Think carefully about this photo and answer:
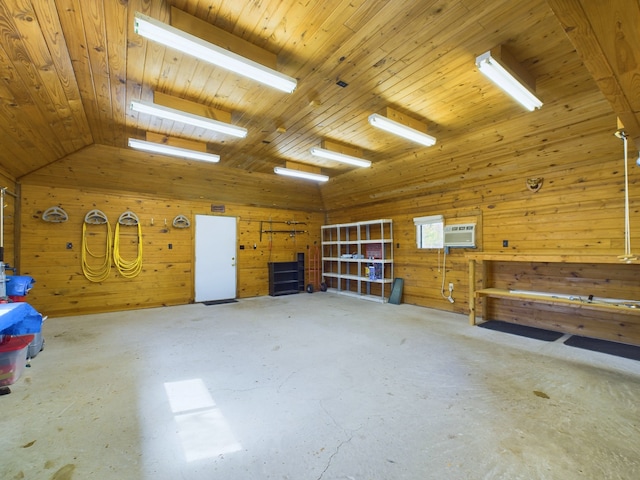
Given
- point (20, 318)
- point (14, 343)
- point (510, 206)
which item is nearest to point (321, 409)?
point (20, 318)

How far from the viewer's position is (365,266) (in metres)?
8.33

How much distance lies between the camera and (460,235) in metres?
5.80

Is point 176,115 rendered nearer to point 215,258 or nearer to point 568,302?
point 215,258

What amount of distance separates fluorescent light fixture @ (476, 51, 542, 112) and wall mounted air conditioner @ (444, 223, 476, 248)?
9.35 ft

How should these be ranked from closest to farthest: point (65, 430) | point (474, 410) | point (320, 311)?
point (65, 430) < point (474, 410) < point (320, 311)

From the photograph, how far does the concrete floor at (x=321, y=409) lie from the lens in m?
1.79

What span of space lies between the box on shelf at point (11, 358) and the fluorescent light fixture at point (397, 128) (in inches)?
171

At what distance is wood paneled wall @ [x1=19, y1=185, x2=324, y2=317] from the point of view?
5457 mm

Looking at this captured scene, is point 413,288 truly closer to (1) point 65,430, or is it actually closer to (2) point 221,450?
(2) point 221,450

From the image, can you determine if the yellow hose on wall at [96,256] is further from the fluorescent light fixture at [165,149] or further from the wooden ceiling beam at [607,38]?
the wooden ceiling beam at [607,38]

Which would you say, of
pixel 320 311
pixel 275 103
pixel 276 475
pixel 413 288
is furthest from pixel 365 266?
pixel 276 475

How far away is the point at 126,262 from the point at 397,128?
5980 mm

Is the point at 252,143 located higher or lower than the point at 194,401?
higher

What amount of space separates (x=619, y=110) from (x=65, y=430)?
4.41 meters
